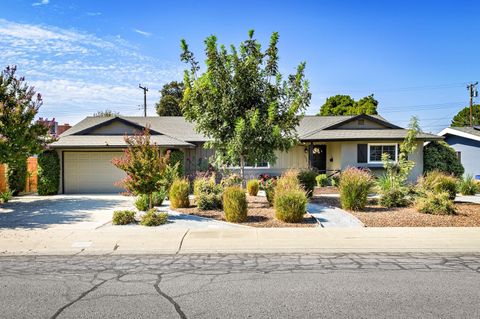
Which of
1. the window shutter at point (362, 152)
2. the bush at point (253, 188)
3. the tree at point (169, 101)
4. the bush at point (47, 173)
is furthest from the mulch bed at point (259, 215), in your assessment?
the tree at point (169, 101)

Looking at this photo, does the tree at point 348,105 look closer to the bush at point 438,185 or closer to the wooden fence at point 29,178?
the bush at point 438,185

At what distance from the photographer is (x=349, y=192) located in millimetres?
13430

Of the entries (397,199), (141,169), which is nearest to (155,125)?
(141,169)

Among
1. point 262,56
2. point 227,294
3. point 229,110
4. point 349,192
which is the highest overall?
point 262,56

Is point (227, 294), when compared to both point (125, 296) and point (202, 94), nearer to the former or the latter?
point (125, 296)

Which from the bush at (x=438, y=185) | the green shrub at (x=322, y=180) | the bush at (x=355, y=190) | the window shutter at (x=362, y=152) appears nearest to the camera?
→ the bush at (x=355, y=190)

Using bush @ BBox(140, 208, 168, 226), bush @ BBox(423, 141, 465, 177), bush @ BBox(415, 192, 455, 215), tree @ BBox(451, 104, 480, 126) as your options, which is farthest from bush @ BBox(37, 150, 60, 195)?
tree @ BBox(451, 104, 480, 126)

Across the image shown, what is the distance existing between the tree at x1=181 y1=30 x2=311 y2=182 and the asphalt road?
665 centimetres

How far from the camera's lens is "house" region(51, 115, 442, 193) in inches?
832

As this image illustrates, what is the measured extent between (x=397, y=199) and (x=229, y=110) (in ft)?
21.3

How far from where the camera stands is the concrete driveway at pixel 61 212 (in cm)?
1156

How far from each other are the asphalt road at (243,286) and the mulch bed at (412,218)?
3326mm

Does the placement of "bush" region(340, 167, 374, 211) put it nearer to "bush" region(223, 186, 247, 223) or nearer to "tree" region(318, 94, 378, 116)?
"bush" region(223, 186, 247, 223)

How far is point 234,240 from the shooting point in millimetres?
9484
